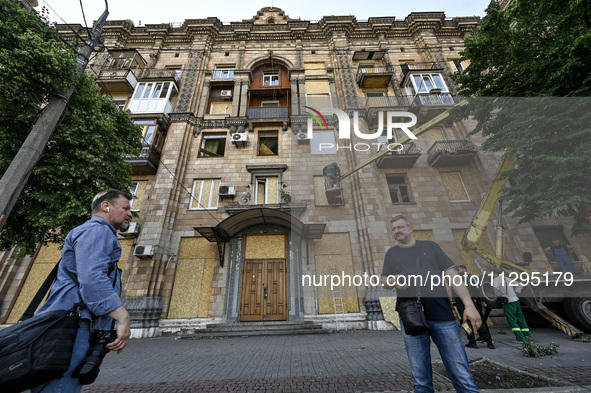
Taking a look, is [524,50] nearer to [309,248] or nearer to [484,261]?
[484,261]

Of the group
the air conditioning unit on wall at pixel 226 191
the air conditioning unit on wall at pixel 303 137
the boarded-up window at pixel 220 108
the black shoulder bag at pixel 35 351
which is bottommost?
the black shoulder bag at pixel 35 351

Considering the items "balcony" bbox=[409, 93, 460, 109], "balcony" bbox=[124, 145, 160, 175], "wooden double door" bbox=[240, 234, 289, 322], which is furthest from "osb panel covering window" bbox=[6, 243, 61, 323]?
"balcony" bbox=[409, 93, 460, 109]

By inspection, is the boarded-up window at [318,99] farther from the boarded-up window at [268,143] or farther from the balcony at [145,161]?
the balcony at [145,161]

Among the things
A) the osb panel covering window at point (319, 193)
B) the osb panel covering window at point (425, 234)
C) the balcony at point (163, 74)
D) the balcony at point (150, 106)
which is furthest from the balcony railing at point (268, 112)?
the osb panel covering window at point (425, 234)

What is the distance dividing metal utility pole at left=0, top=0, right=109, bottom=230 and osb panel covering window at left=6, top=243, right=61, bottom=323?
6297mm

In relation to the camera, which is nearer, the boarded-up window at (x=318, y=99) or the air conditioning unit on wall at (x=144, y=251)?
the air conditioning unit on wall at (x=144, y=251)

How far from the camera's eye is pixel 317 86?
54.8 feet

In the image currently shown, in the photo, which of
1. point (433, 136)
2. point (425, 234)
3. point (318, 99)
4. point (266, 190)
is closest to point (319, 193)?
point (266, 190)

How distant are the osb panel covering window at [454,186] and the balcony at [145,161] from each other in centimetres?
1543

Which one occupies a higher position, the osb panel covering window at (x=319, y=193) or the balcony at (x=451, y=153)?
the balcony at (x=451, y=153)

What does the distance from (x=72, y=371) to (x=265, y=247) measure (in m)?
10.1

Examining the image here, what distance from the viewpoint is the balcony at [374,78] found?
16250 millimetres

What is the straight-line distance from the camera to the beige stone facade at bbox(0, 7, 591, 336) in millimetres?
10539

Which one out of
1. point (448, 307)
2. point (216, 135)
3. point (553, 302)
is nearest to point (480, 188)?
point (553, 302)
